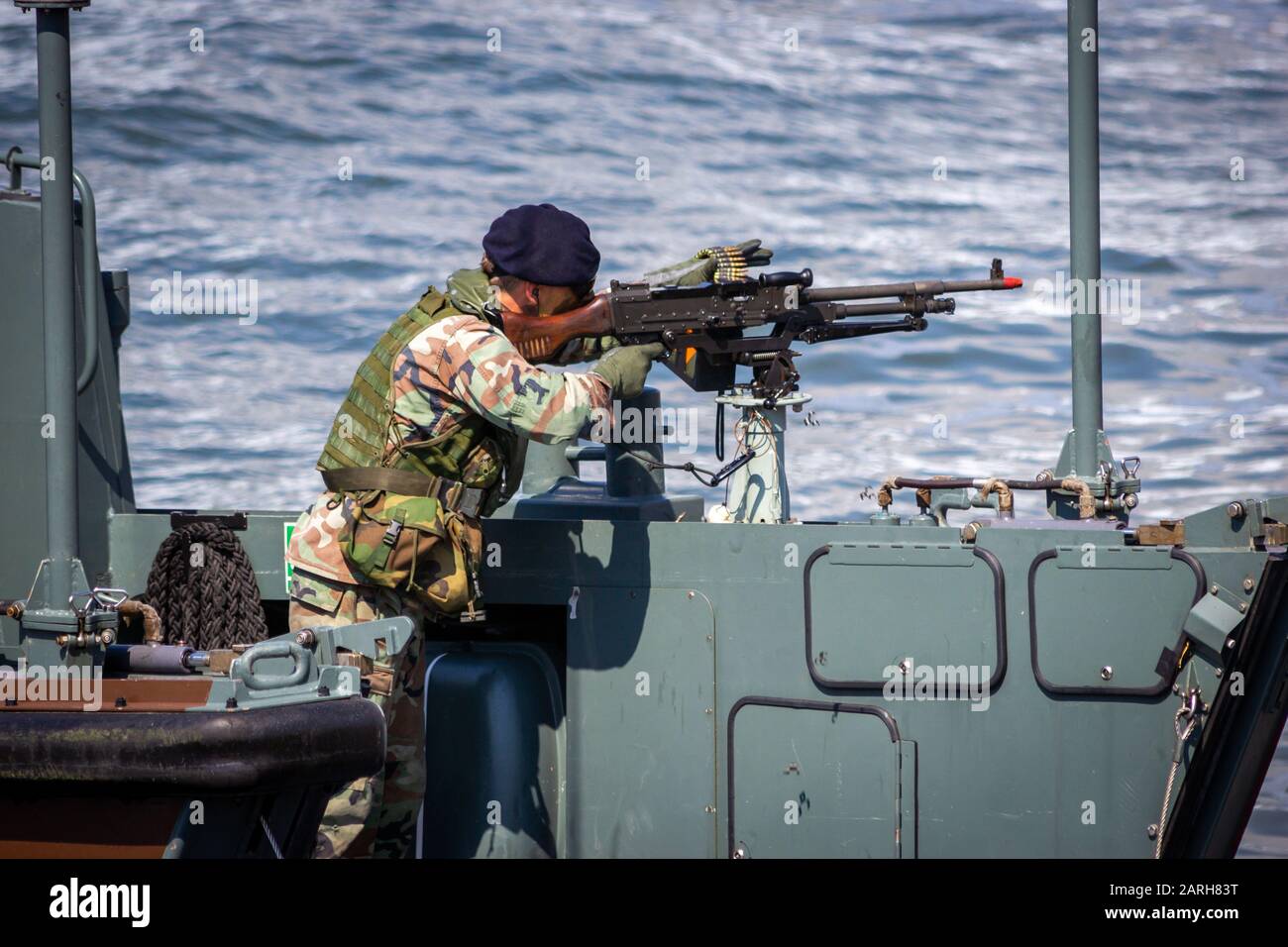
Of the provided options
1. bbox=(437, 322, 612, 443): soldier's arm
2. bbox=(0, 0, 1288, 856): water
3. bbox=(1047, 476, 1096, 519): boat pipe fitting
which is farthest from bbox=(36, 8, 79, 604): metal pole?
bbox=(0, 0, 1288, 856): water

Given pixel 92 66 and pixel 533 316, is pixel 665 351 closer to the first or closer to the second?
pixel 533 316

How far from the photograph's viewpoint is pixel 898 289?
451 cm

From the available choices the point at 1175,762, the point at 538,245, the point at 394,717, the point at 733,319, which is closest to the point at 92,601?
the point at 394,717

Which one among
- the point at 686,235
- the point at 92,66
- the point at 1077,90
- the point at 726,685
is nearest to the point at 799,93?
the point at 686,235

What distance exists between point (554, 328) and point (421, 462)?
52cm

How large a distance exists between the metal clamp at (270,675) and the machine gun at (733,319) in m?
1.13

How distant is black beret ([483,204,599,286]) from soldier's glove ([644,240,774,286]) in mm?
336

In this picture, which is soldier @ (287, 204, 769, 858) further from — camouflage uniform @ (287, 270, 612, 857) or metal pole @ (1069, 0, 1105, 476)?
metal pole @ (1069, 0, 1105, 476)

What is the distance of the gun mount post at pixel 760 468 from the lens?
4578 millimetres

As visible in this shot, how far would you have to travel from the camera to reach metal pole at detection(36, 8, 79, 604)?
3.87 metres

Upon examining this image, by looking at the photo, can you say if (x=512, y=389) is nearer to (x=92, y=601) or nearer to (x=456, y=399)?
(x=456, y=399)

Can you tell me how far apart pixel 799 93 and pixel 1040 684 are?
1580 centimetres

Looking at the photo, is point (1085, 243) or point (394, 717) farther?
point (1085, 243)

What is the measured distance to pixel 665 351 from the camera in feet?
14.7
